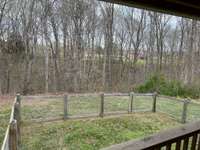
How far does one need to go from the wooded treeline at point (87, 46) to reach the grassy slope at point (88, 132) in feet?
19.4

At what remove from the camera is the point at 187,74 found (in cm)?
1304

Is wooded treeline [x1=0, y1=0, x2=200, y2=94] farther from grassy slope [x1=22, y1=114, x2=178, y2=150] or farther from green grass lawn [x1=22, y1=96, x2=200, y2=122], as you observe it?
grassy slope [x1=22, y1=114, x2=178, y2=150]

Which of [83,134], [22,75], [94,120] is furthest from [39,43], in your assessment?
[83,134]

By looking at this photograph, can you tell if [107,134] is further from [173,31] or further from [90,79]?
[173,31]

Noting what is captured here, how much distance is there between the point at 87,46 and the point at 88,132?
840 centimetres

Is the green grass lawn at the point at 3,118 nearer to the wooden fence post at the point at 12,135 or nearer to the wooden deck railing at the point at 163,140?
the wooden fence post at the point at 12,135

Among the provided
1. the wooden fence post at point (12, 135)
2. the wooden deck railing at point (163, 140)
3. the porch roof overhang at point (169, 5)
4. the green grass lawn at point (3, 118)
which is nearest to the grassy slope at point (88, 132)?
the green grass lawn at point (3, 118)

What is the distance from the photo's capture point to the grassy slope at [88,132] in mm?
4496

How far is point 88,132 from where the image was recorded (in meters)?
5.13

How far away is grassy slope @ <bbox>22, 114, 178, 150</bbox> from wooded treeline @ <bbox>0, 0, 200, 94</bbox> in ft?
19.4

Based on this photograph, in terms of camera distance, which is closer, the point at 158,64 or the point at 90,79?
the point at 90,79

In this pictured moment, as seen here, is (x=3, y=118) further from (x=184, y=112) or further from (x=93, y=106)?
(x=184, y=112)

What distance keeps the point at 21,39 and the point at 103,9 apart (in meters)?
4.86

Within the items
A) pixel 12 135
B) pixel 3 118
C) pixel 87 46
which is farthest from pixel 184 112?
pixel 87 46
